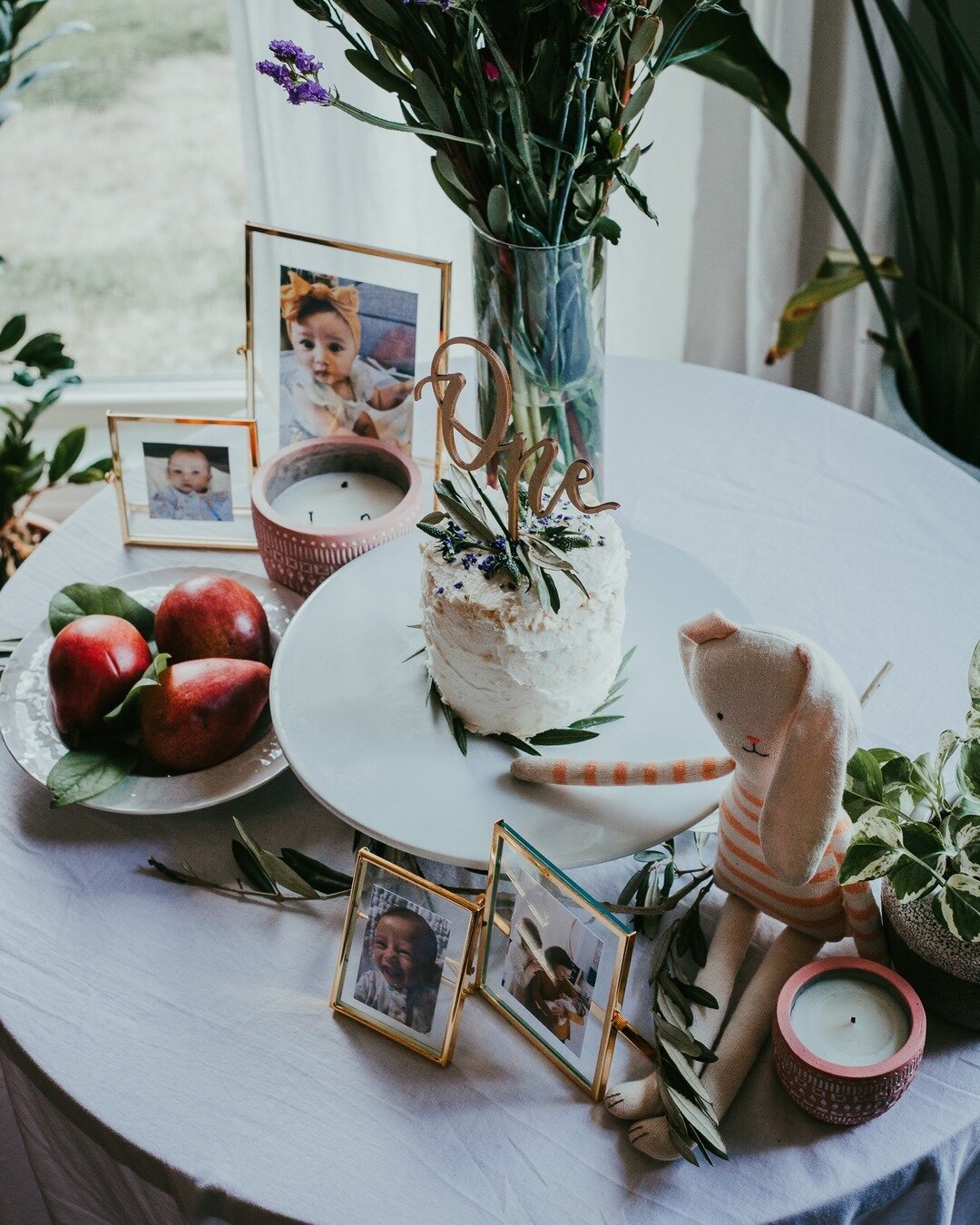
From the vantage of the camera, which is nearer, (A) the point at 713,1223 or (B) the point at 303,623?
(A) the point at 713,1223

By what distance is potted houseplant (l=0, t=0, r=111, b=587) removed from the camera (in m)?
1.49

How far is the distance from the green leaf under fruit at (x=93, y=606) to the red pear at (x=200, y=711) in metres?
0.13

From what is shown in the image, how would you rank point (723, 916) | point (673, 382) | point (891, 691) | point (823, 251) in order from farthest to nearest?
point (823, 251) < point (673, 382) < point (891, 691) < point (723, 916)

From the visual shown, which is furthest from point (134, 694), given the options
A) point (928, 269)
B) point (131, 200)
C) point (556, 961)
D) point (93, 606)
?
point (131, 200)

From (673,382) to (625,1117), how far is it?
3.21 ft

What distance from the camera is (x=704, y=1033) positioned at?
0.81 meters

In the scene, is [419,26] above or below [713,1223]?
above

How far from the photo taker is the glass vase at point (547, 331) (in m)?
1.02

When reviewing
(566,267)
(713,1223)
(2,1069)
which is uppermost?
(566,267)

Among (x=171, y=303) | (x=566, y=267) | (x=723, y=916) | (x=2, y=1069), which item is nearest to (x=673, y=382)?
(x=566, y=267)

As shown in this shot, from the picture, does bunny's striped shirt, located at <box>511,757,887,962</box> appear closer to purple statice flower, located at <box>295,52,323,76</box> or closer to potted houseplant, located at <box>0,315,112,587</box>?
purple statice flower, located at <box>295,52,323,76</box>

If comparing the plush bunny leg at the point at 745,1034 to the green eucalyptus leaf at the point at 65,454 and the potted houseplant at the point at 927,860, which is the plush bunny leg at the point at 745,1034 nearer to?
the potted houseplant at the point at 927,860

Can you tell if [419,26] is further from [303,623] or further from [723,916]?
[723,916]

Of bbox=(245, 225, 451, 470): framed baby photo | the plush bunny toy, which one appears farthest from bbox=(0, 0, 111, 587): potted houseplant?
the plush bunny toy
